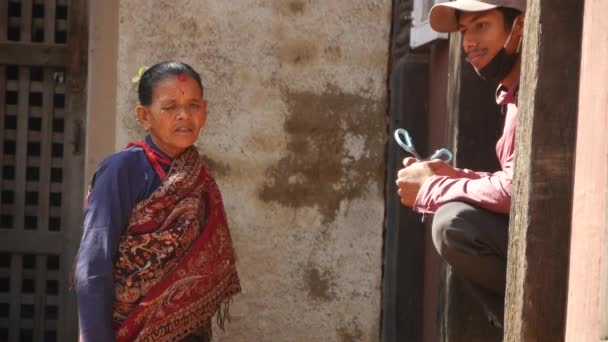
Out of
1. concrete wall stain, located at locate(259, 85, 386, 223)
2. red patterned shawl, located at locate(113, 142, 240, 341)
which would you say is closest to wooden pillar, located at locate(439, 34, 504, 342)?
concrete wall stain, located at locate(259, 85, 386, 223)

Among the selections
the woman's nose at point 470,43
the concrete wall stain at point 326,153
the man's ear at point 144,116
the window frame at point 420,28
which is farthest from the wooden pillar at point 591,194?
the window frame at point 420,28

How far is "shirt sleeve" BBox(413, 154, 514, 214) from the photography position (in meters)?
4.03

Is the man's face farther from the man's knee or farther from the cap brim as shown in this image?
the man's knee

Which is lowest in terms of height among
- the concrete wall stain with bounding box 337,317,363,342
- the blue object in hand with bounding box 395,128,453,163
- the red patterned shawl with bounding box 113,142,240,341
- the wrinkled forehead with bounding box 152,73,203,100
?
the concrete wall stain with bounding box 337,317,363,342

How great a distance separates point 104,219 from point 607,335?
6.51 feet

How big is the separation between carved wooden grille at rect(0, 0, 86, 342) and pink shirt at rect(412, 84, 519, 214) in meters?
3.11

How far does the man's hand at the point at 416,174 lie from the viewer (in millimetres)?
4242

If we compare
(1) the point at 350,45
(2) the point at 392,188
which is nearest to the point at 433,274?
(2) the point at 392,188

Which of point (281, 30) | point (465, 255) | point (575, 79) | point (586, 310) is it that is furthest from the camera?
point (281, 30)

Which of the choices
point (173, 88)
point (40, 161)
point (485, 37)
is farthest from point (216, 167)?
point (485, 37)

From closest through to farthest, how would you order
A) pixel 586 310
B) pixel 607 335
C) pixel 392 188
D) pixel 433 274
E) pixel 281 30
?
pixel 607 335, pixel 586 310, pixel 281 30, pixel 433 274, pixel 392 188

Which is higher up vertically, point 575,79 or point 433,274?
point 575,79

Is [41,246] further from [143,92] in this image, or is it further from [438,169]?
[438,169]

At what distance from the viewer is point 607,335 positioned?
262 centimetres
